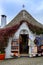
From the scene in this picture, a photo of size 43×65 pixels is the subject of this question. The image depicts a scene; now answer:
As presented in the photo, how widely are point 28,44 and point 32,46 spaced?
1.51 ft

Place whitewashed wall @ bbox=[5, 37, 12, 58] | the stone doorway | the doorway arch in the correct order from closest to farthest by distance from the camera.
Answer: whitewashed wall @ bbox=[5, 37, 12, 58], the doorway arch, the stone doorway

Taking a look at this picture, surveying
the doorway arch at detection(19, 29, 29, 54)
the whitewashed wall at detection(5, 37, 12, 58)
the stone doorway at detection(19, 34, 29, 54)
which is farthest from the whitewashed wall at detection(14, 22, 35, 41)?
the whitewashed wall at detection(5, 37, 12, 58)

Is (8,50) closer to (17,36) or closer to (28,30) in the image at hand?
(17,36)

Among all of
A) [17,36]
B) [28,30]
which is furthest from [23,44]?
[28,30]

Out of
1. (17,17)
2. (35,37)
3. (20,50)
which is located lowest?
(20,50)

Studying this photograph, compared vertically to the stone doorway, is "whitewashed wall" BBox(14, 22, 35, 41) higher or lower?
higher

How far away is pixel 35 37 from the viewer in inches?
811

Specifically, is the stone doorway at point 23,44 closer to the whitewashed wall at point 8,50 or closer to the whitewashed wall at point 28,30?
the whitewashed wall at point 28,30

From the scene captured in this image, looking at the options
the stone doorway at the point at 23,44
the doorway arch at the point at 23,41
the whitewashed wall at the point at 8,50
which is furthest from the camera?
A: the stone doorway at the point at 23,44

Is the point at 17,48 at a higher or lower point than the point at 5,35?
lower

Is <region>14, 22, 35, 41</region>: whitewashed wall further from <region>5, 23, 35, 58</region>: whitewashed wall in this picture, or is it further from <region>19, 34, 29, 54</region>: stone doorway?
<region>19, 34, 29, 54</region>: stone doorway

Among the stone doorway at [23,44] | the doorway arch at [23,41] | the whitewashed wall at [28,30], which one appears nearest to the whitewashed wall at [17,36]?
the whitewashed wall at [28,30]

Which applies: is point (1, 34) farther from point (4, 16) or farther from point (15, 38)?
point (4, 16)

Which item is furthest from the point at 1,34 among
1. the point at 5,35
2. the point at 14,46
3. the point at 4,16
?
the point at 4,16
